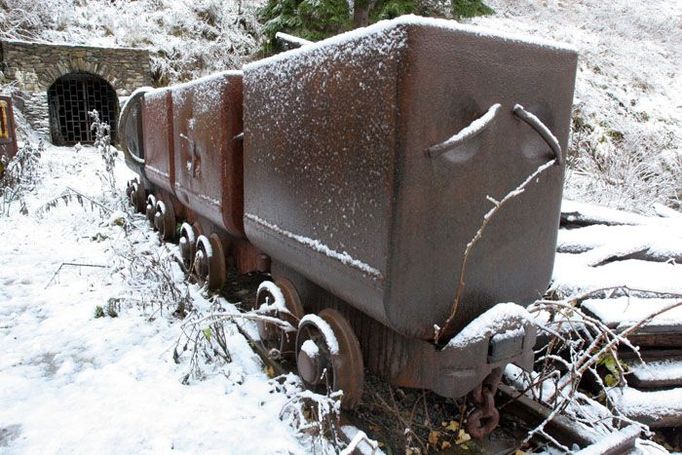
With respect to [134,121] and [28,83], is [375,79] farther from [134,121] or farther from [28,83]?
[28,83]

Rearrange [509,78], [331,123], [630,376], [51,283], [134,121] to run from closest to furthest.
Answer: [509,78] < [331,123] < [630,376] < [51,283] < [134,121]

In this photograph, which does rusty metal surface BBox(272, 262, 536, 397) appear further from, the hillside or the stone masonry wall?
the stone masonry wall

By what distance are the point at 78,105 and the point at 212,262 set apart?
14.7 metres

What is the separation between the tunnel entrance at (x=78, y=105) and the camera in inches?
581

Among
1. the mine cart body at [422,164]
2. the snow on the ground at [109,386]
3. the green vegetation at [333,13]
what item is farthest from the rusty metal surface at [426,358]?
the green vegetation at [333,13]

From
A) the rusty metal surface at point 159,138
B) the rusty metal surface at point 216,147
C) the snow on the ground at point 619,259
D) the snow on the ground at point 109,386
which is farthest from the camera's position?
the rusty metal surface at point 159,138

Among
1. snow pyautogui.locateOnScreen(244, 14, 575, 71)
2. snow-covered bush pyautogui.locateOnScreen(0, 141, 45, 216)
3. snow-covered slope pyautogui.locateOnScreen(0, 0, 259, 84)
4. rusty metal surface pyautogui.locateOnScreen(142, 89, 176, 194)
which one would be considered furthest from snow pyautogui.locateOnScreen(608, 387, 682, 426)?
snow-covered slope pyautogui.locateOnScreen(0, 0, 259, 84)

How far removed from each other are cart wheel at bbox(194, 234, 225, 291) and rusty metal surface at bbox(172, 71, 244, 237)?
22 centimetres

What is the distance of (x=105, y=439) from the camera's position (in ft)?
6.49

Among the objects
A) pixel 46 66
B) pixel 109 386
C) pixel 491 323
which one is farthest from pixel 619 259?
pixel 46 66

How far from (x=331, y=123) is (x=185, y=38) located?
57.2 ft

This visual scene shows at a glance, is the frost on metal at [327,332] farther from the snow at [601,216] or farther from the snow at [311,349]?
the snow at [601,216]

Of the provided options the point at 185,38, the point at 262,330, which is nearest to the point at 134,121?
the point at 262,330

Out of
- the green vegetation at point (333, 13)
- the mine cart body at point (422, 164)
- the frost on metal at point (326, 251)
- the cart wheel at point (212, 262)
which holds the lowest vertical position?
the cart wheel at point (212, 262)
